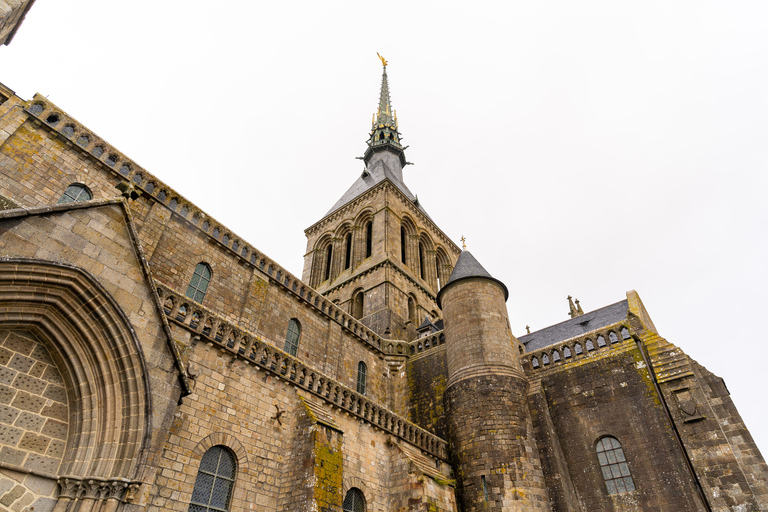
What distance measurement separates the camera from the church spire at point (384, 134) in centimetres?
4066

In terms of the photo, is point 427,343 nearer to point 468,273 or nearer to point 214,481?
point 468,273

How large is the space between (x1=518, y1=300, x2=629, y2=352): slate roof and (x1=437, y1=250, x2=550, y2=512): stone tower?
9.07ft

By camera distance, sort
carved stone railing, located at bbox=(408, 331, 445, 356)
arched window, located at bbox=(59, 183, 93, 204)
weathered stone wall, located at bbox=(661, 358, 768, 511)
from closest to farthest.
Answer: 1. weathered stone wall, located at bbox=(661, 358, 768, 511)
2. arched window, located at bbox=(59, 183, 93, 204)
3. carved stone railing, located at bbox=(408, 331, 445, 356)

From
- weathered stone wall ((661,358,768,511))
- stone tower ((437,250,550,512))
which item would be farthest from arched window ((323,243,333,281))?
weathered stone wall ((661,358,768,511))

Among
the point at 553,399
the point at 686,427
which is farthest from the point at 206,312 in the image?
the point at 686,427

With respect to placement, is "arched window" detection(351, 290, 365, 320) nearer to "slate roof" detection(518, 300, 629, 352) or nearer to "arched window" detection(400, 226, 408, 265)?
"arched window" detection(400, 226, 408, 265)

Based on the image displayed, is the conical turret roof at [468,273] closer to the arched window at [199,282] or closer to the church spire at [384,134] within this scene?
the arched window at [199,282]

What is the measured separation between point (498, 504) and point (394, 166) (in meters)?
30.2

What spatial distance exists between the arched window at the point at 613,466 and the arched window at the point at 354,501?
7.50m

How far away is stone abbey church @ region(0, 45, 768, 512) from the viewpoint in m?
6.37

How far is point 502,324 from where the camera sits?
16797 millimetres

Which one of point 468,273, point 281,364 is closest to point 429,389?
point 468,273

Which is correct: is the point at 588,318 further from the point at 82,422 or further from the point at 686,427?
the point at 82,422

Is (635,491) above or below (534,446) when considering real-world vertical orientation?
below
